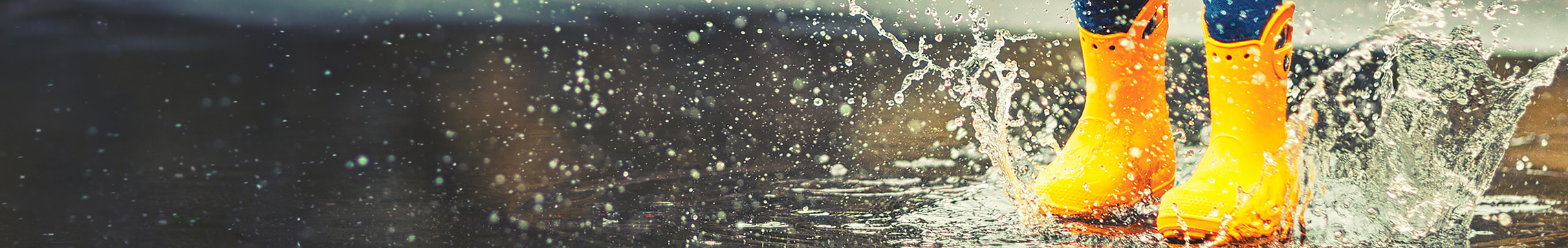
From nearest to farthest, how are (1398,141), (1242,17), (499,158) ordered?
(1242,17) < (1398,141) < (499,158)

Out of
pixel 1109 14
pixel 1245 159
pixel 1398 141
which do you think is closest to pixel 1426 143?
pixel 1398 141

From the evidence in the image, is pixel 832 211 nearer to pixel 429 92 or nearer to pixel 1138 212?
pixel 1138 212

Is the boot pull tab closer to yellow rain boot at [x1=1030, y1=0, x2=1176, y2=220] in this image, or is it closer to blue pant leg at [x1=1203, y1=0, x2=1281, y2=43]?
blue pant leg at [x1=1203, y1=0, x2=1281, y2=43]

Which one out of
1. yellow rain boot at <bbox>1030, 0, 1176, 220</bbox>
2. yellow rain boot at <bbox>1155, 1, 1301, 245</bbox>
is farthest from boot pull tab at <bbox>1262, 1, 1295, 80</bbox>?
yellow rain boot at <bbox>1030, 0, 1176, 220</bbox>

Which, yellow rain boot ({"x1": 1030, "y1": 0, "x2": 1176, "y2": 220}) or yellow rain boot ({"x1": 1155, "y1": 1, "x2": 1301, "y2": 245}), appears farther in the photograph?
yellow rain boot ({"x1": 1030, "y1": 0, "x2": 1176, "y2": 220})

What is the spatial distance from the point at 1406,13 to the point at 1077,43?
13.7 feet

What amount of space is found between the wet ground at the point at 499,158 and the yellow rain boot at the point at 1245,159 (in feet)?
0.42

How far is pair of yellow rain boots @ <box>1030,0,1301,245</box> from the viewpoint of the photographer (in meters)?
0.85

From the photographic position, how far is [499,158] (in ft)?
4.43

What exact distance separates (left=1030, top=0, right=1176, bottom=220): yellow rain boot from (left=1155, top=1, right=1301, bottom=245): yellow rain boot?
0.23 feet

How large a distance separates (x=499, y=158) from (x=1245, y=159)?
83 centimetres

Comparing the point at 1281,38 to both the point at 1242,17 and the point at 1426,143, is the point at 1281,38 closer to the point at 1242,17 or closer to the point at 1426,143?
the point at 1242,17

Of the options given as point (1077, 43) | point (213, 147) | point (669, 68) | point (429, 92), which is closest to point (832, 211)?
point (213, 147)

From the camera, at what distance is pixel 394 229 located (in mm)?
901
